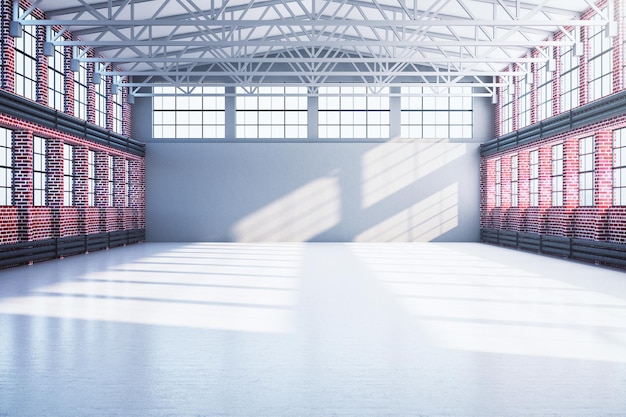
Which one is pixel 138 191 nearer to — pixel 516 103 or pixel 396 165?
pixel 396 165

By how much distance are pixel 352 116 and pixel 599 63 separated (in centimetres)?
1149

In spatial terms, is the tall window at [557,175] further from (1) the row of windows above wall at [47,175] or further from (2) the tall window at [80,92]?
(2) the tall window at [80,92]

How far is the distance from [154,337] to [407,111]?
69.4ft

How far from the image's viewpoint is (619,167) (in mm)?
15312

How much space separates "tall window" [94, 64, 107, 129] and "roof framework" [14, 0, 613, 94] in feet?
3.20

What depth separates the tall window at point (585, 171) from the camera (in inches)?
670

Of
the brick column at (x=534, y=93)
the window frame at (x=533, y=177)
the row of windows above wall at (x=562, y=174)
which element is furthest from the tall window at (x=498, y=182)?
the brick column at (x=534, y=93)

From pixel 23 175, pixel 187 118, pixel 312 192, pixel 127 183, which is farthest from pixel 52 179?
pixel 312 192

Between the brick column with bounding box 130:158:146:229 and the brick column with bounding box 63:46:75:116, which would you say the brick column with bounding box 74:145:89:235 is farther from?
the brick column with bounding box 130:158:146:229

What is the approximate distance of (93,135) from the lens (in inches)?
775

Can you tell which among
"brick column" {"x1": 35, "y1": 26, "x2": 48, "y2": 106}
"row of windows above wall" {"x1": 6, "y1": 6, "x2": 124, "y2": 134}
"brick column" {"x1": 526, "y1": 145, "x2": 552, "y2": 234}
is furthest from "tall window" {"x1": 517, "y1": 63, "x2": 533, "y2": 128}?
"brick column" {"x1": 35, "y1": 26, "x2": 48, "y2": 106}

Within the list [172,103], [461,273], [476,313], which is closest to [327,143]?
[172,103]

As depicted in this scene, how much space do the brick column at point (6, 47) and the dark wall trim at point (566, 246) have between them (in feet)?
55.0

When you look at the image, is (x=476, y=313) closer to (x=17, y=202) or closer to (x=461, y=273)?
(x=461, y=273)
